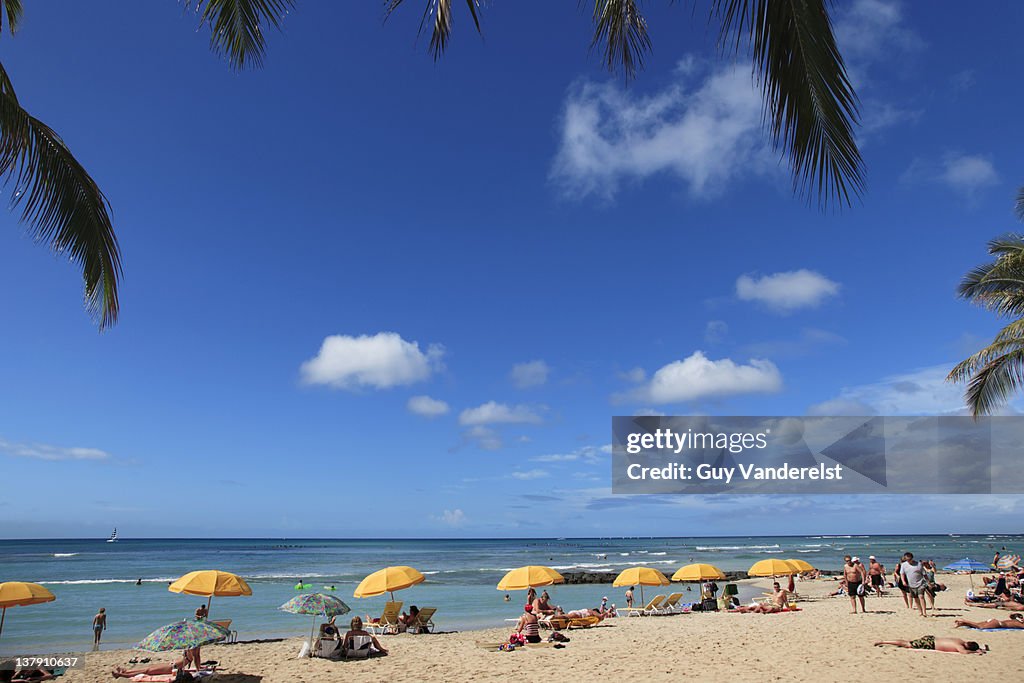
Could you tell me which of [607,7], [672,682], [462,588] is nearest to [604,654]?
[672,682]

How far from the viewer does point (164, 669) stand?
9.65m

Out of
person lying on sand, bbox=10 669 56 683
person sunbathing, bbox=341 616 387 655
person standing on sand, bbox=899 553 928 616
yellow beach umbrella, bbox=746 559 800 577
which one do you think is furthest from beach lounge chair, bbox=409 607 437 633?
yellow beach umbrella, bbox=746 559 800 577

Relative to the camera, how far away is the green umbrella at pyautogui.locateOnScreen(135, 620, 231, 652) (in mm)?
8477

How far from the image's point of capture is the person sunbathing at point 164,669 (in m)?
9.42

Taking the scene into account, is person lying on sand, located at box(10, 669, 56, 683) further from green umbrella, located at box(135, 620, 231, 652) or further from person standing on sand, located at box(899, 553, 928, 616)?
person standing on sand, located at box(899, 553, 928, 616)

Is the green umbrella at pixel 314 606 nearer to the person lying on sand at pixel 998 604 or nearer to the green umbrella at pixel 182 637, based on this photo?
the green umbrella at pixel 182 637

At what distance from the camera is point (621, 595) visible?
2984 centimetres

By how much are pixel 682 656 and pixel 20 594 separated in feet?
38.3

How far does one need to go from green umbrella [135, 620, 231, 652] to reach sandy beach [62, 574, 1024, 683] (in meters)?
1.24

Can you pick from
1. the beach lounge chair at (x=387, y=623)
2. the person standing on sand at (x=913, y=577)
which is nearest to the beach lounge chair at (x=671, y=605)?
the person standing on sand at (x=913, y=577)

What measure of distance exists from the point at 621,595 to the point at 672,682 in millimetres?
22640

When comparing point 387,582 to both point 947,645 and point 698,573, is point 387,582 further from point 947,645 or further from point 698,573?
point 698,573

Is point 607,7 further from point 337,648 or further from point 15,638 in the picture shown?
point 15,638

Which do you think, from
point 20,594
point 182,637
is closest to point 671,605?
point 182,637
